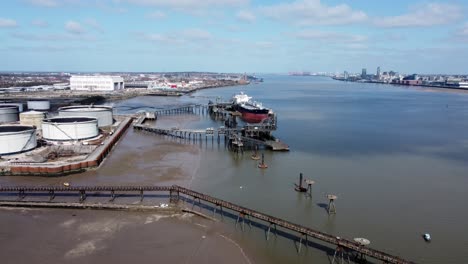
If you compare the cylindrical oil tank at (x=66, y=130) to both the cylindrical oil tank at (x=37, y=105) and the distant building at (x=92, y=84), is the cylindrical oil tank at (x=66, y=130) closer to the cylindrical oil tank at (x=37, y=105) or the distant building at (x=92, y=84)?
the cylindrical oil tank at (x=37, y=105)

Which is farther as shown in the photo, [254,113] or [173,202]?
[254,113]

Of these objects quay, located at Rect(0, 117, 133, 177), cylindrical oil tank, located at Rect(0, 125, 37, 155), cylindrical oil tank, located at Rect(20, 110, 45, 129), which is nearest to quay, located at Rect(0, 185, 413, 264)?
quay, located at Rect(0, 117, 133, 177)

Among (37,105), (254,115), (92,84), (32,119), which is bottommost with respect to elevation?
(254,115)

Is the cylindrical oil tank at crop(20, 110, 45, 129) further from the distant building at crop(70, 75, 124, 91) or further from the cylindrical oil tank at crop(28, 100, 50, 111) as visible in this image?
the distant building at crop(70, 75, 124, 91)

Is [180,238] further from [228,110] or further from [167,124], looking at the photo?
[228,110]

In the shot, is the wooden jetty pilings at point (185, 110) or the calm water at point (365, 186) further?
the wooden jetty pilings at point (185, 110)

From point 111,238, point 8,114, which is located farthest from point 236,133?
point 8,114

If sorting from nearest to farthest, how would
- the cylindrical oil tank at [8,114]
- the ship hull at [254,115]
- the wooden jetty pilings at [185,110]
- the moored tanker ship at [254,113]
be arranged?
1. the cylindrical oil tank at [8,114]
2. the ship hull at [254,115]
3. the moored tanker ship at [254,113]
4. the wooden jetty pilings at [185,110]

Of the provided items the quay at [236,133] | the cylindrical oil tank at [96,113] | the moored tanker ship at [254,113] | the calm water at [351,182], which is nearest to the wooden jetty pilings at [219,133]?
the quay at [236,133]

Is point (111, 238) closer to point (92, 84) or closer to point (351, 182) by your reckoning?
point (351, 182)
